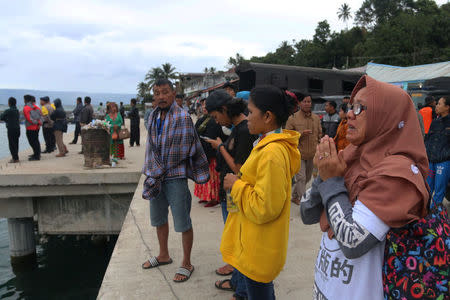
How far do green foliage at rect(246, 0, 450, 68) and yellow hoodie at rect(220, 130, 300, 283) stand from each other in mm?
34669

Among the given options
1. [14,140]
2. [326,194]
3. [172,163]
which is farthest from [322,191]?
[14,140]

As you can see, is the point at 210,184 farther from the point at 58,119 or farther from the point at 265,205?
the point at 58,119

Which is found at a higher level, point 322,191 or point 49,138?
point 322,191

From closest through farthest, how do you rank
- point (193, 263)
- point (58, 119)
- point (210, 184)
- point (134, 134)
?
point (193, 263) → point (210, 184) → point (58, 119) → point (134, 134)

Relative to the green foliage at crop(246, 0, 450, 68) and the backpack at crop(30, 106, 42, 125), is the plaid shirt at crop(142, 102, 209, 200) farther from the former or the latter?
the green foliage at crop(246, 0, 450, 68)

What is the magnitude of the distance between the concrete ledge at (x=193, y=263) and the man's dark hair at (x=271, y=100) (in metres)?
1.70

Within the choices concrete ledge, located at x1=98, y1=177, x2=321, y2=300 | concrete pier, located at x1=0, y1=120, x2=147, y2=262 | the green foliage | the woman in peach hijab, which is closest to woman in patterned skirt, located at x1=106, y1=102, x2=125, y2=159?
concrete pier, located at x1=0, y1=120, x2=147, y2=262

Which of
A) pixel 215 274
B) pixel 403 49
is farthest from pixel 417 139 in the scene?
pixel 403 49

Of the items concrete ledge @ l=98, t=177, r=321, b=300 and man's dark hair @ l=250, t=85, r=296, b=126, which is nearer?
man's dark hair @ l=250, t=85, r=296, b=126

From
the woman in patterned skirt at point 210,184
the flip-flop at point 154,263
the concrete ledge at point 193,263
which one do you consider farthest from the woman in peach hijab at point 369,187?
the woman in patterned skirt at point 210,184

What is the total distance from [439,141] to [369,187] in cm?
410

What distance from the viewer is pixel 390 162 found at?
115cm

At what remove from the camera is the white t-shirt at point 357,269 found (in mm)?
1166

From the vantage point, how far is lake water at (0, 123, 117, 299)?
21.8 ft
